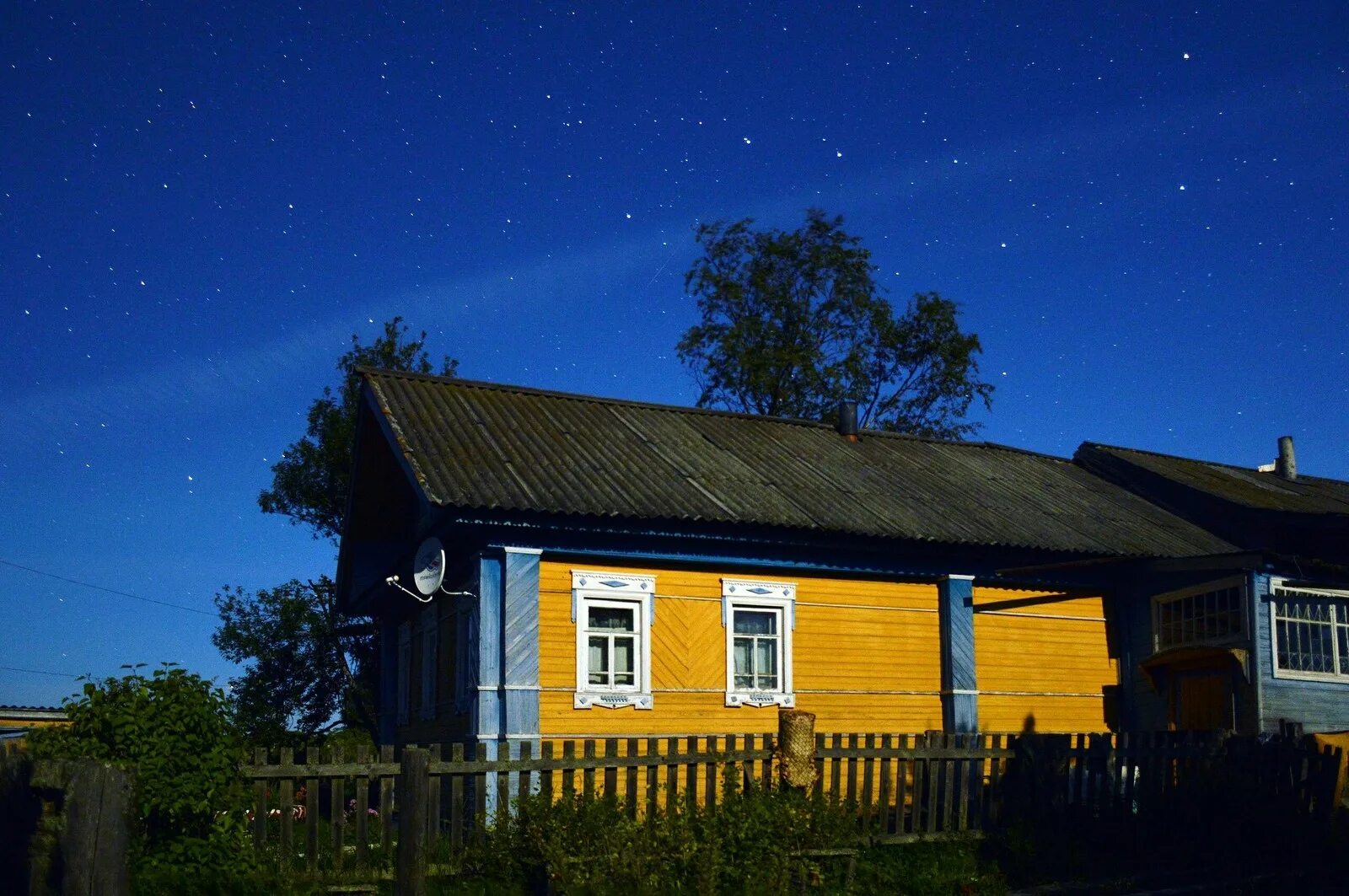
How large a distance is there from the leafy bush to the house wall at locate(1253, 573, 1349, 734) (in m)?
14.1

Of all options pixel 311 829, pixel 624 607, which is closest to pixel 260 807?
pixel 311 829

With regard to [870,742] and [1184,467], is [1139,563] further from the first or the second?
[870,742]

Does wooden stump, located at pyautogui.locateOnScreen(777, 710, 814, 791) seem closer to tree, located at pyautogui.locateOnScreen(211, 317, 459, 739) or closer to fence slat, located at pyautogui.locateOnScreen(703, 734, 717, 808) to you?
fence slat, located at pyautogui.locateOnScreen(703, 734, 717, 808)

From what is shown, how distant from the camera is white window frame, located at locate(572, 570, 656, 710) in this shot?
16578 millimetres

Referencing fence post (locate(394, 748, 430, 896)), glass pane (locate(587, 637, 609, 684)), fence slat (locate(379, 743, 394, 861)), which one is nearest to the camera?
fence post (locate(394, 748, 430, 896))

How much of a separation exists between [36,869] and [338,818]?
3.41 metres

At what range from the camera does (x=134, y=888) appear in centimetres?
915

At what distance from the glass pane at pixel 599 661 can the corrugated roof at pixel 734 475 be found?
158cm

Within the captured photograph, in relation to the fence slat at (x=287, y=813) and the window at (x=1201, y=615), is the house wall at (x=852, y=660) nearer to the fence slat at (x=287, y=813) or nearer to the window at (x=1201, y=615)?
the window at (x=1201, y=615)

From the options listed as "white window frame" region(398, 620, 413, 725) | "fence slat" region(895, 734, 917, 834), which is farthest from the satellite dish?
"fence slat" region(895, 734, 917, 834)

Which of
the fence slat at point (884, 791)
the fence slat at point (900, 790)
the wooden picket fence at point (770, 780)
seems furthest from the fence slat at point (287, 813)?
the fence slat at point (900, 790)

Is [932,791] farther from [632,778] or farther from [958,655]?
[958,655]

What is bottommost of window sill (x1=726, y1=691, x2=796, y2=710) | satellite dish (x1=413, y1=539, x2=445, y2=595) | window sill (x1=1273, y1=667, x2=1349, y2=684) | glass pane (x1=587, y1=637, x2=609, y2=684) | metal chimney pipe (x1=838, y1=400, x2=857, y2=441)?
window sill (x1=726, y1=691, x2=796, y2=710)

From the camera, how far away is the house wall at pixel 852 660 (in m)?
16.7
